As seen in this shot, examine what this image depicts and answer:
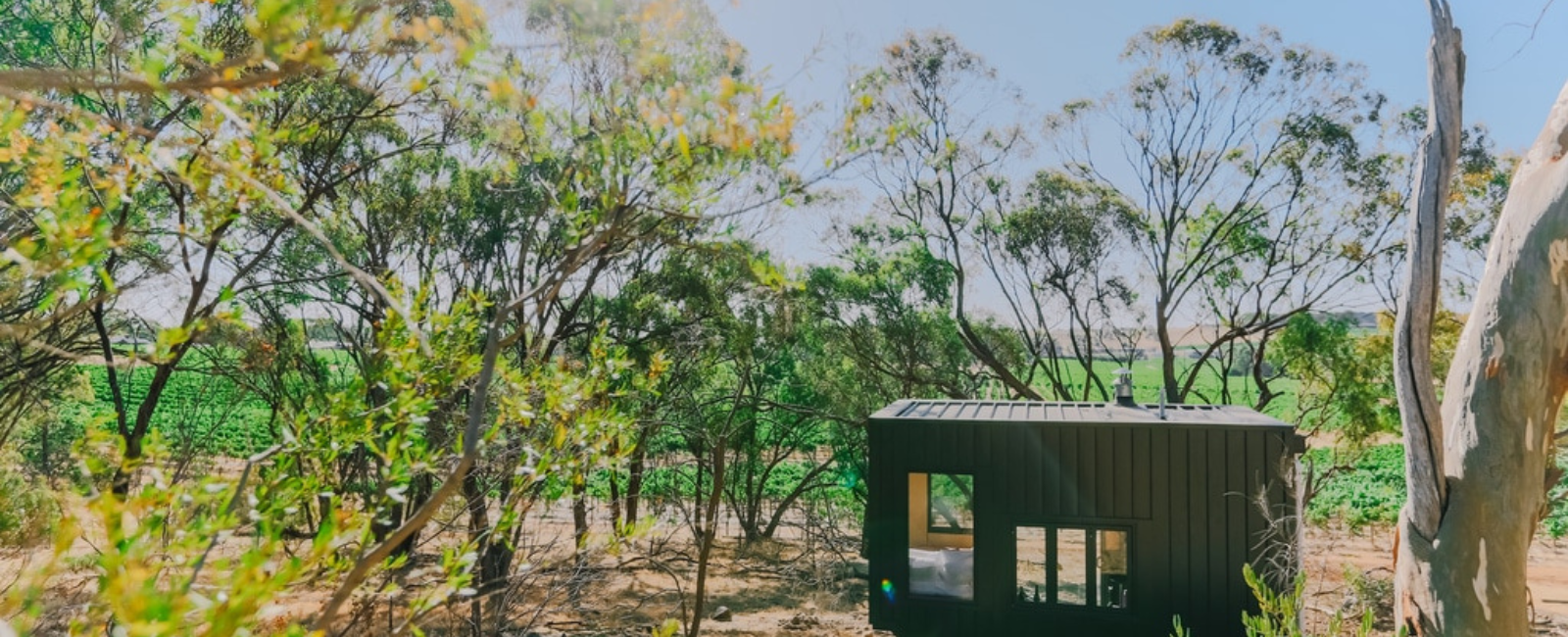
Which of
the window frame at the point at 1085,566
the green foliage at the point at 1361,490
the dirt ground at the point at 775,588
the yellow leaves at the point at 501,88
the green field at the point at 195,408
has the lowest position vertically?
the dirt ground at the point at 775,588

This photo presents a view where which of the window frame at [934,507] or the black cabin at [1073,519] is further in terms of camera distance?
the window frame at [934,507]

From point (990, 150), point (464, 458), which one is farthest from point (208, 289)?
point (990, 150)

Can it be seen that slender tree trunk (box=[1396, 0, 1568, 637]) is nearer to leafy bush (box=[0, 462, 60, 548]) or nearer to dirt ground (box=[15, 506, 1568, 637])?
dirt ground (box=[15, 506, 1568, 637])

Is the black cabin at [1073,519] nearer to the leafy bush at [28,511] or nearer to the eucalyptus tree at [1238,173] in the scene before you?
the leafy bush at [28,511]

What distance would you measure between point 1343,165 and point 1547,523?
18.1ft

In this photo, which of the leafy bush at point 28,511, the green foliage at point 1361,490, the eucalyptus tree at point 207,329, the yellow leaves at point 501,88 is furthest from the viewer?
the green foliage at point 1361,490

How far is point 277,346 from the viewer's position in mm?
8867

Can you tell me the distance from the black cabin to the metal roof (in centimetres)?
3

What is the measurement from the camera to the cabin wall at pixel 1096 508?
5539 mm

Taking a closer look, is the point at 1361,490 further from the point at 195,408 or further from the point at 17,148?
the point at 17,148

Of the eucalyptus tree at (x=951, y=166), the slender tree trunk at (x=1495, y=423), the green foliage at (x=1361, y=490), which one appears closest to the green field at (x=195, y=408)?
the slender tree trunk at (x=1495, y=423)

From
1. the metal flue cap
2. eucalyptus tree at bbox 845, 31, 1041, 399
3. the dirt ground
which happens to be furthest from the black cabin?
eucalyptus tree at bbox 845, 31, 1041, 399

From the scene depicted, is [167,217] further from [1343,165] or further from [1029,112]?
[1343,165]

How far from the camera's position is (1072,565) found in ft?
18.9
